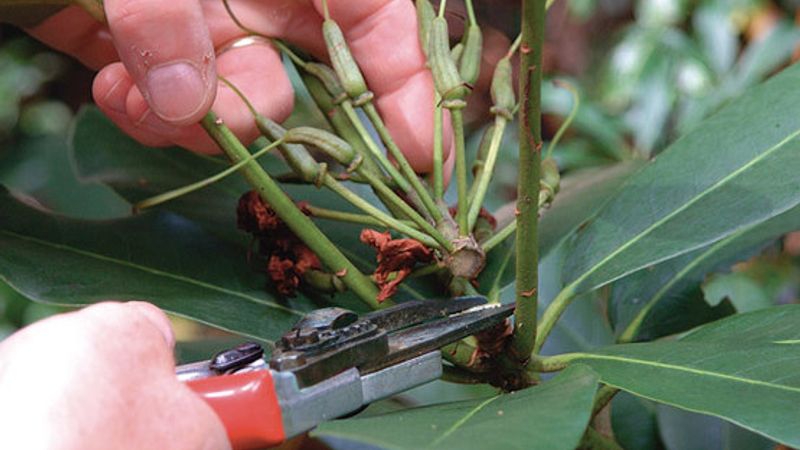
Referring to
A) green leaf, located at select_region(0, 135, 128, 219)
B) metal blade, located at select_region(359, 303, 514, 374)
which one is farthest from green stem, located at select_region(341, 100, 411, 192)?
green leaf, located at select_region(0, 135, 128, 219)

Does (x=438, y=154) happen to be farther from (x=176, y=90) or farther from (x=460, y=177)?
(x=176, y=90)

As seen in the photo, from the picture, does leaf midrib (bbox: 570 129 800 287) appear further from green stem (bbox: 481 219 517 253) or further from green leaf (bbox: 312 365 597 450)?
green leaf (bbox: 312 365 597 450)

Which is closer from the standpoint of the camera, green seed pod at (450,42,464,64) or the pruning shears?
the pruning shears

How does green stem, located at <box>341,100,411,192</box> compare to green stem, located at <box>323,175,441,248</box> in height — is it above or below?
above

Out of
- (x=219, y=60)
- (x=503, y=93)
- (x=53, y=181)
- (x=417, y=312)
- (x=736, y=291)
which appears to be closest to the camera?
(x=417, y=312)

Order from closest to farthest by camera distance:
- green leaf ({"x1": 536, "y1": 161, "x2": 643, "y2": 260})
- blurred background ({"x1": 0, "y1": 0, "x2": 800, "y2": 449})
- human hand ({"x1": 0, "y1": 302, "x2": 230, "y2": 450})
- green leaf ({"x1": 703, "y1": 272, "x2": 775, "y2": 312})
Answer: human hand ({"x1": 0, "y1": 302, "x2": 230, "y2": 450}), green leaf ({"x1": 536, "y1": 161, "x2": 643, "y2": 260}), green leaf ({"x1": 703, "y1": 272, "x2": 775, "y2": 312}), blurred background ({"x1": 0, "y1": 0, "x2": 800, "y2": 449})

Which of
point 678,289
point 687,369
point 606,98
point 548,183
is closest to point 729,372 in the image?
point 687,369

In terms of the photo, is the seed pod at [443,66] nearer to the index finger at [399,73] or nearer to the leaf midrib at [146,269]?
the index finger at [399,73]
